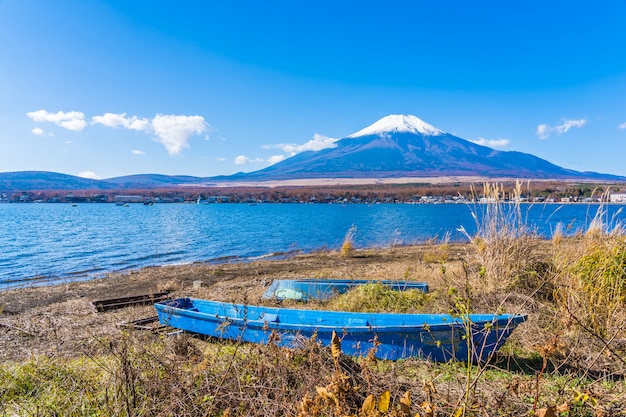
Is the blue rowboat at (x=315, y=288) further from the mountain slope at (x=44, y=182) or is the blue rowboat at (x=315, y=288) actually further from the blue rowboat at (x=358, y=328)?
the mountain slope at (x=44, y=182)

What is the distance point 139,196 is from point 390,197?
79194 mm

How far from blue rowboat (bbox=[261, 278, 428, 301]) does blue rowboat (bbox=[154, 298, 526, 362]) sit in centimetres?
232

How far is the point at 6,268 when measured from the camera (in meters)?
20.5

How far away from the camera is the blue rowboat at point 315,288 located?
9469 millimetres

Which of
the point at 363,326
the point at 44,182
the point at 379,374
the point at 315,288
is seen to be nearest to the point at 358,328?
the point at 363,326

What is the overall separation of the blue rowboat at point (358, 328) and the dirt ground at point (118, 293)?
2.73 feet

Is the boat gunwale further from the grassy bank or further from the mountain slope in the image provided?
the mountain slope

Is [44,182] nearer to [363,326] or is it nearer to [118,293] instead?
[118,293]

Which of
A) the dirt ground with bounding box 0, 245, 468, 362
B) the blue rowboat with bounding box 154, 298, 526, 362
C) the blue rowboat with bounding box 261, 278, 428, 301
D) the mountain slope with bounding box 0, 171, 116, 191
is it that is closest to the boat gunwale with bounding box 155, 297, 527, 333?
the blue rowboat with bounding box 154, 298, 526, 362

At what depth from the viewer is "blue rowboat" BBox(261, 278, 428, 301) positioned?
31.1ft

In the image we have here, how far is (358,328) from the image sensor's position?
Result: 5.34m

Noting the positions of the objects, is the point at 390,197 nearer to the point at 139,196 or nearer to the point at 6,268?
the point at 139,196

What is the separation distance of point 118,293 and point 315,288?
7522 mm

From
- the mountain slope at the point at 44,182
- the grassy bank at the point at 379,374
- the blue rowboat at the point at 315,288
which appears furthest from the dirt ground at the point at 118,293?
the mountain slope at the point at 44,182
